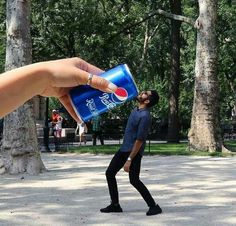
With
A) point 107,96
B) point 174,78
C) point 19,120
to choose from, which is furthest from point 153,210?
point 174,78

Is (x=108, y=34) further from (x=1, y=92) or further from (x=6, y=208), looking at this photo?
(x=1, y=92)

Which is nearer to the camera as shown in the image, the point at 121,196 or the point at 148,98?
the point at 148,98

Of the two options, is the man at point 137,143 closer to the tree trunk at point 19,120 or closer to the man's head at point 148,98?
the man's head at point 148,98

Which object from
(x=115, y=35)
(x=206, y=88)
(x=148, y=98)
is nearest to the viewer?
(x=148, y=98)

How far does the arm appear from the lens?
2.21m

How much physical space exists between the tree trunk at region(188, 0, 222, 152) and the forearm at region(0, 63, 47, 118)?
17.9 metres

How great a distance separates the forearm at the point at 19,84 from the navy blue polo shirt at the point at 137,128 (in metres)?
5.28

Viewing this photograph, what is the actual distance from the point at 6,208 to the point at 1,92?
21.4 ft

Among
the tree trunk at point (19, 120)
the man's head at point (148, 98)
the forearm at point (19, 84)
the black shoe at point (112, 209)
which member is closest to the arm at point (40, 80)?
the forearm at point (19, 84)

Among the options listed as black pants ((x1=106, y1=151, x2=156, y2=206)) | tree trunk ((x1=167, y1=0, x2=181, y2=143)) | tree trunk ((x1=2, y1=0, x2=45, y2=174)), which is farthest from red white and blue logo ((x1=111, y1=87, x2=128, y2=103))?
tree trunk ((x1=167, y1=0, x2=181, y2=143))

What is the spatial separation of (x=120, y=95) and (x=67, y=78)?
0.58m

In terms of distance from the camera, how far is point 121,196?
9438 millimetres

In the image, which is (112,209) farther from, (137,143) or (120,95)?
(120,95)

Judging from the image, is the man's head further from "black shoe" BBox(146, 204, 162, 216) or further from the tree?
the tree
